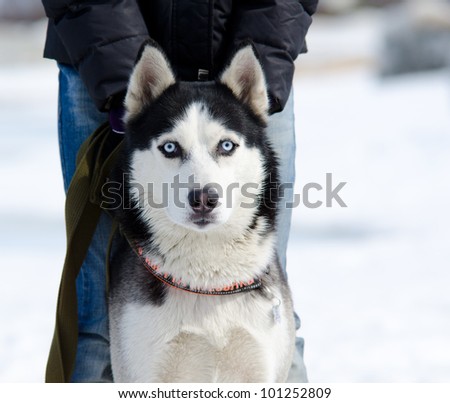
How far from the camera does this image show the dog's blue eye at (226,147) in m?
2.12

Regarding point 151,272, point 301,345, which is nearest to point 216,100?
point 151,272

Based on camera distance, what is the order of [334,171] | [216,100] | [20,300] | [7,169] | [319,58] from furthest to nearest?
[319,58] < [7,169] < [334,171] < [20,300] < [216,100]

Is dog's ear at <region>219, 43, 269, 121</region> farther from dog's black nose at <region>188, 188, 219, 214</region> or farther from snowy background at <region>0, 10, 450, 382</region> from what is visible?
snowy background at <region>0, 10, 450, 382</region>

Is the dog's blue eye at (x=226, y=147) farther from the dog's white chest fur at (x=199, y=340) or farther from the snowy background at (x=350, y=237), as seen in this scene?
the snowy background at (x=350, y=237)

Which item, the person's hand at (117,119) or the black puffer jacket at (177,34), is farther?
the person's hand at (117,119)

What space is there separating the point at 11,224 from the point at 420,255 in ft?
10.2

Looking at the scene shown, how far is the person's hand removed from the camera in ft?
7.68

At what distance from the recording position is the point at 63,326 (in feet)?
7.79

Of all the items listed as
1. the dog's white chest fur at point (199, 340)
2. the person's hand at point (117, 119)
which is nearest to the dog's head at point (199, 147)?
the person's hand at point (117, 119)

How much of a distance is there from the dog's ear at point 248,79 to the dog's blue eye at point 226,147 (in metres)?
0.19

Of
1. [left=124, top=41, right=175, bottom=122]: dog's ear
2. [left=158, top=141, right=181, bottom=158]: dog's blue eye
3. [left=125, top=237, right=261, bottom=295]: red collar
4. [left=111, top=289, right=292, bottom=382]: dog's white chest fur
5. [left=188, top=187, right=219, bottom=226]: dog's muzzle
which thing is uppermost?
[left=124, top=41, right=175, bottom=122]: dog's ear

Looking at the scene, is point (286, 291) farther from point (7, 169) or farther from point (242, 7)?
point (7, 169)

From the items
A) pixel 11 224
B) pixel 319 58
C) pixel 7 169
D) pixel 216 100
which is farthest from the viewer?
pixel 319 58

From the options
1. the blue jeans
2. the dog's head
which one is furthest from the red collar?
the blue jeans
